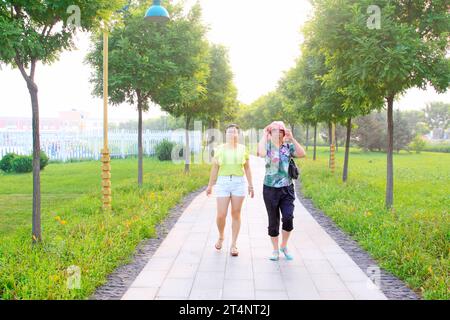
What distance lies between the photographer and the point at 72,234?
22.8 feet

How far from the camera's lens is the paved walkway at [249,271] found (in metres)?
4.79

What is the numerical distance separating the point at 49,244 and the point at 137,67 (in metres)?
6.63

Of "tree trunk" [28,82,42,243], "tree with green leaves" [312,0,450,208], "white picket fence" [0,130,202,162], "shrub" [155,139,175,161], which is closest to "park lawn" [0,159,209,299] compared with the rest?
"tree trunk" [28,82,42,243]

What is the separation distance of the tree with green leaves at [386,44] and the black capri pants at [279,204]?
3.40 meters

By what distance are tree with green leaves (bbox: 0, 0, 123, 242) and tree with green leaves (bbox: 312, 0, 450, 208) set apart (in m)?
4.50

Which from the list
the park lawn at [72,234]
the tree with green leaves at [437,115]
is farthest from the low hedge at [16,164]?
the tree with green leaves at [437,115]

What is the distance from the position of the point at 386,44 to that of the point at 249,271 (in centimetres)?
506

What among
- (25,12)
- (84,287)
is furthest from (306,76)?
(84,287)

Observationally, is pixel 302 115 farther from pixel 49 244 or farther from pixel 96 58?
pixel 49 244

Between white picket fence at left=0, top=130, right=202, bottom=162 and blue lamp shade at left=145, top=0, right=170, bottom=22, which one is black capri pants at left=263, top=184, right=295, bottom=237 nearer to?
blue lamp shade at left=145, top=0, right=170, bottom=22

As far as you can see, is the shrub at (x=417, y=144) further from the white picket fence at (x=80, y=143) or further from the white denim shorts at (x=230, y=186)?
A: the white denim shorts at (x=230, y=186)

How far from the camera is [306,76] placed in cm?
1645

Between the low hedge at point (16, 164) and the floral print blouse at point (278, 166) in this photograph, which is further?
the low hedge at point (16, 164)

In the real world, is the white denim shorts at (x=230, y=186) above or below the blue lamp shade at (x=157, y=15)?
below
